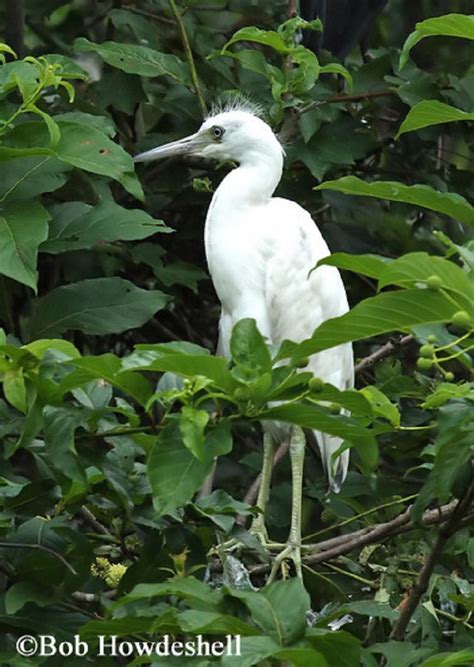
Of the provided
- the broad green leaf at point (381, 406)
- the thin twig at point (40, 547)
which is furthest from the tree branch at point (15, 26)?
the broad green leaf at point (381, 406)

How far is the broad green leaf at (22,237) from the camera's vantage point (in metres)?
2.66

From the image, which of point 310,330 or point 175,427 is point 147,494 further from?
point 310,330

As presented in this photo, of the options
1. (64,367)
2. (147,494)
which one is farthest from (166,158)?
(64,367)

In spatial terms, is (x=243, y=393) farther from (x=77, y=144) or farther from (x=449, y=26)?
(x=77, y=144)

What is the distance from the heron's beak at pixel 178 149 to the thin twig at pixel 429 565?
4.71 ft

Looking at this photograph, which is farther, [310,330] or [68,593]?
[310,330]

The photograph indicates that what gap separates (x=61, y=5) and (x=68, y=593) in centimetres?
215

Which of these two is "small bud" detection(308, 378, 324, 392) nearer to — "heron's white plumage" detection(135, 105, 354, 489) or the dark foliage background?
the dark foliage background

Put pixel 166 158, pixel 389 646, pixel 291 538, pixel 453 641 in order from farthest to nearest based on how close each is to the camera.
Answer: pixel 166 158 < pixel 291 538 < pixel 453 641 < pixel 389 646

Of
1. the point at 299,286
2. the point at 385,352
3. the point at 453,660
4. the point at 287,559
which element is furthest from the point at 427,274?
the point at 299,286

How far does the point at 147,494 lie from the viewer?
98.0 inches

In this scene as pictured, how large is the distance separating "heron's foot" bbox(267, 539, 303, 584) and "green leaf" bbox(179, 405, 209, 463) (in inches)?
44.2

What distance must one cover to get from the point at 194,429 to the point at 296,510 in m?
1.47

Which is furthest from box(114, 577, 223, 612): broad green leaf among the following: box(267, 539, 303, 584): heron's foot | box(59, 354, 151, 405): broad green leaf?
box(267, 539, 303, 584): heron's foot
